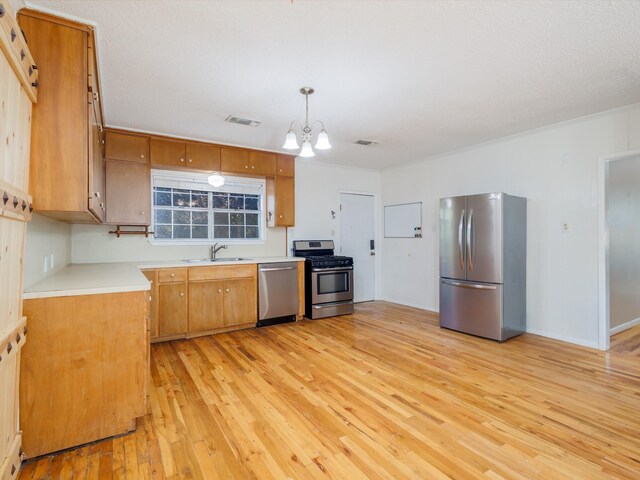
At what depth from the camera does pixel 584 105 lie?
3254 mm

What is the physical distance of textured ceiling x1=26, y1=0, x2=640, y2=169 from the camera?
1.92 m

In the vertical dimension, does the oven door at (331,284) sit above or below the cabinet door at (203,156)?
below

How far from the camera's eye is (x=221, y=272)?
13.7ft

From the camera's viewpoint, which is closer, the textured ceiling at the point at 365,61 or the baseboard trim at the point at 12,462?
the baseboard trim at the point at 12,462

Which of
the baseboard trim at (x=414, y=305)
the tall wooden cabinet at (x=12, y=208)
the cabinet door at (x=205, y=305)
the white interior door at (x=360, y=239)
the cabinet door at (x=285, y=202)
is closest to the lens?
the tall wooden cabinet at (x=12, y=208)

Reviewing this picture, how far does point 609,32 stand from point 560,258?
2.52 meters

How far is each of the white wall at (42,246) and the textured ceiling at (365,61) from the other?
1262 mm

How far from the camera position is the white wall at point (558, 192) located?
3.56 meters

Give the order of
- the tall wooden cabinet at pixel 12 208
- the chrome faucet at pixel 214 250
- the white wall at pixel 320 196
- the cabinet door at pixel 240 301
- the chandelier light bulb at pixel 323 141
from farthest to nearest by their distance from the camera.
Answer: the white wall at pixel 320 196, the chrome faucet at pixel 214 250, the cabinet door at pixel 240 301, the chandelier light bulb at pixel 323 141, the tall wooden cabinet at pixel 12 208

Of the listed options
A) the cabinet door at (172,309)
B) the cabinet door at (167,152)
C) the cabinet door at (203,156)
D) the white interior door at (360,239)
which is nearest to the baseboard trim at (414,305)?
the white interior door at (360,239)

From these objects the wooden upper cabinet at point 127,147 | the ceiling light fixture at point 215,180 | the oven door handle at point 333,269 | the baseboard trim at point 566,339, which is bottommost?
the baseboard trim at point 566,339

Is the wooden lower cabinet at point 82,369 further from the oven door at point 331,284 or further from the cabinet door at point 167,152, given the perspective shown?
the oven door at point 331,284

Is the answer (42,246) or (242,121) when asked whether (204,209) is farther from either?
(42,246)

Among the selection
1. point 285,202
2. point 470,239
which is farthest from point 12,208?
point 470,239
